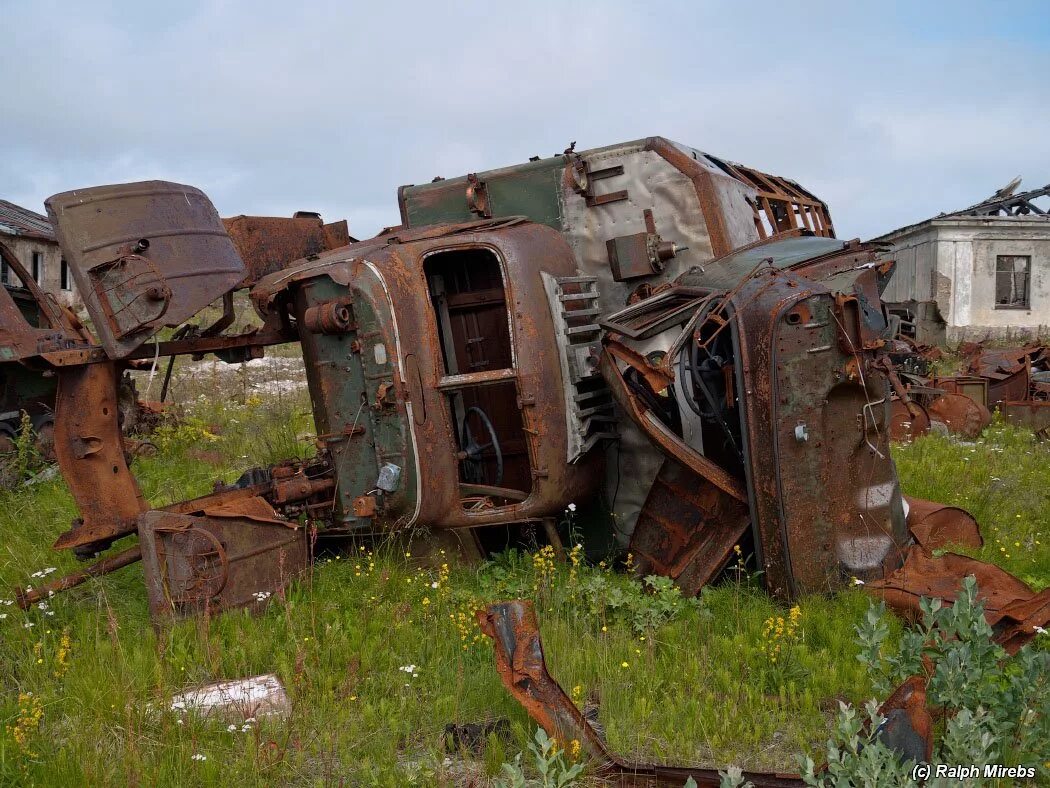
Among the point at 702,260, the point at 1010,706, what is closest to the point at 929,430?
the point at 702,260

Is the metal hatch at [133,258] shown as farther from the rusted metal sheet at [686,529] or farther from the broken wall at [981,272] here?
the broken wall at [981,272]

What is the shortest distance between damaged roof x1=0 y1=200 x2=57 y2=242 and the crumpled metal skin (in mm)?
21071

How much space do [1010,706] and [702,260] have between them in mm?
3403

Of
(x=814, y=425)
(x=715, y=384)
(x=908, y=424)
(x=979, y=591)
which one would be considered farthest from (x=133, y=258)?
(x=908, y=424)

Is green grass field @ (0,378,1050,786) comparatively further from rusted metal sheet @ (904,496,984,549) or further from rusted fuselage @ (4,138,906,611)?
rusted fuselage @ (4,138,906,611)

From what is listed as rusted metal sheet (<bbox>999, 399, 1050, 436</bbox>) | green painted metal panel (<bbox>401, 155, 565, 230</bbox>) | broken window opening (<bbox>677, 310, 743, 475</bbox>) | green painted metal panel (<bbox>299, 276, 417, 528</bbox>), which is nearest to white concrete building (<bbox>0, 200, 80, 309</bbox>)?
green painted metal panel (<bbox>401, 155, 565, 230</bbox>)

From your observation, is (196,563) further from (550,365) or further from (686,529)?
(686,529)

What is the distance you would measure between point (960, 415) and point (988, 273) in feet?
48.7

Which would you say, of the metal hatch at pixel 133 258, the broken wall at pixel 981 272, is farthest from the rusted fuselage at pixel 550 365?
the broken wall at pixel 981 272

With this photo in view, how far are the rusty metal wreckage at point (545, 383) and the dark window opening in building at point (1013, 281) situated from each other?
20.1 metres

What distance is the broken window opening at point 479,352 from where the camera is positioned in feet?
18.9

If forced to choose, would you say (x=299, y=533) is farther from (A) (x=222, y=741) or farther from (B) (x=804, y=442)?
(B) (x=804, y=442)

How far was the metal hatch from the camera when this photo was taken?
14.4ft

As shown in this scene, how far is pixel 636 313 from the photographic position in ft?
16.9
